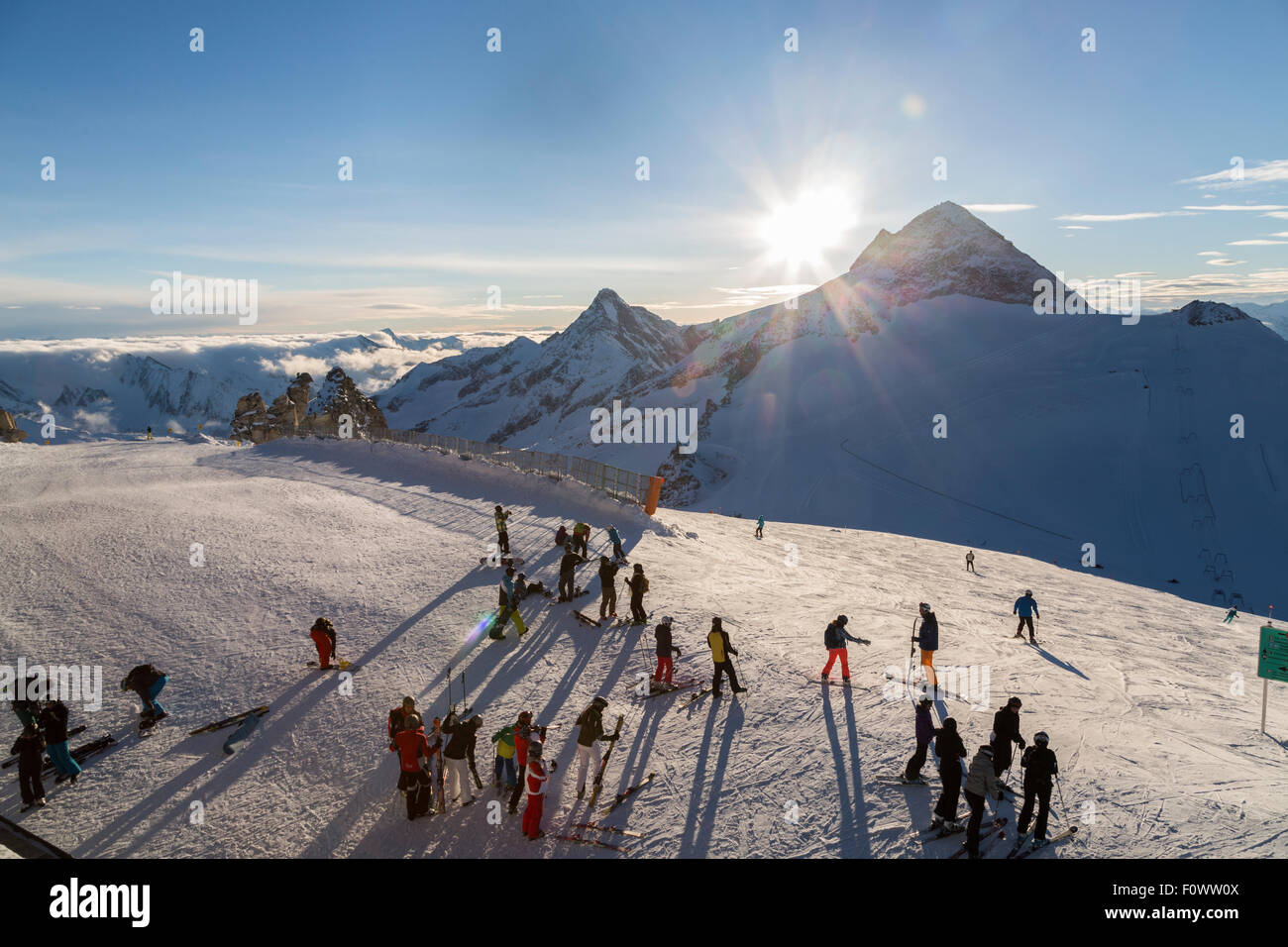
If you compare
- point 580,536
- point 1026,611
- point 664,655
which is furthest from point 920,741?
point 580,536

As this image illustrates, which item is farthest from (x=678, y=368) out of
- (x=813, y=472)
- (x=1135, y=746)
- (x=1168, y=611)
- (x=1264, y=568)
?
(x=1135, y=746)

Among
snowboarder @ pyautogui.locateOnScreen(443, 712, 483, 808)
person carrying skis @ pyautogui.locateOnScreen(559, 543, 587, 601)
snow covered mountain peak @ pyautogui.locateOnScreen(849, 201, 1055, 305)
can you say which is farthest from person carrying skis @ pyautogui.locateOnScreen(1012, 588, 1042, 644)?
snow covered mountain peak @ pyautogui.locateOnScreen(849, 201, 1055, 305)

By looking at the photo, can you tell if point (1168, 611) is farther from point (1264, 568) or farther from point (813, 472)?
point (813, 472)

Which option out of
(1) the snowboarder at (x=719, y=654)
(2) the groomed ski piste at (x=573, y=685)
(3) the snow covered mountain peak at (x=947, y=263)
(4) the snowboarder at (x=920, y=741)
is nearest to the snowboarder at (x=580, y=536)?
(2) the groomed ski piste at (x=573, y=685)

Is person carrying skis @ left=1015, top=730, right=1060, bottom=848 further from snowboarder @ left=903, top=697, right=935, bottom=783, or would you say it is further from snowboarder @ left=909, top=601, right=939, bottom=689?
snowboarder @ left=909, top=601, right=939, bottom=689

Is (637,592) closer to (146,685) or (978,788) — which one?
(978,788)

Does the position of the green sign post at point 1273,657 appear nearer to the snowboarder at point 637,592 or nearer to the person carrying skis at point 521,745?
the snowboarder at point 637,592
